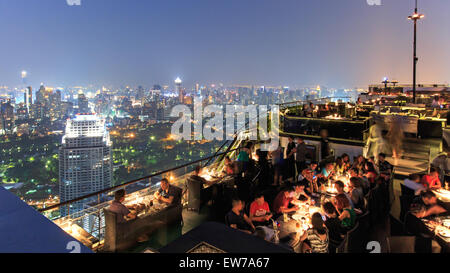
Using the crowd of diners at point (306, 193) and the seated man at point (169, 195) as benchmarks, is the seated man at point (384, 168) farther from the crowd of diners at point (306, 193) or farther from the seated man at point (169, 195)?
the seated man at point (169, 195)

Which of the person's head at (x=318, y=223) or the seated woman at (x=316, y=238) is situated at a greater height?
the person's head at (x=318, y=223)

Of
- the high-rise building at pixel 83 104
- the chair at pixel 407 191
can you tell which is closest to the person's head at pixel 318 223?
the chair at pixel 407 191

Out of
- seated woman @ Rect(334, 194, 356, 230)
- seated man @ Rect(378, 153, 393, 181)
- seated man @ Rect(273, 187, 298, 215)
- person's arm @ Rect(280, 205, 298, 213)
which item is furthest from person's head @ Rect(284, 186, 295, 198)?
seated man @ Rect(378, 153, 393, 181)

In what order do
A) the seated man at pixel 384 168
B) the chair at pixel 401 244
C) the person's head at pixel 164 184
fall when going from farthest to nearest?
the seated man at pixel 384 168 → the person's head at pixel 164 184 → the chair at pixel 401 244

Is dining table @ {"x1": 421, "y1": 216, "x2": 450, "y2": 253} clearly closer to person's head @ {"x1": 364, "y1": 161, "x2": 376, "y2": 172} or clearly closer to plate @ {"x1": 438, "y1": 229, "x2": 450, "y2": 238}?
plate @ {"x1": 438, "y1": 229, "x2": 450, "y2": 238}

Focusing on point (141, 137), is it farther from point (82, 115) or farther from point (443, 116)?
point (443, 116)

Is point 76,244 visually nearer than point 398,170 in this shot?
Yes
